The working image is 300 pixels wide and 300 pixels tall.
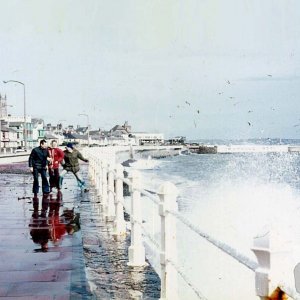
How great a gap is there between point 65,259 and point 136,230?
1.07m

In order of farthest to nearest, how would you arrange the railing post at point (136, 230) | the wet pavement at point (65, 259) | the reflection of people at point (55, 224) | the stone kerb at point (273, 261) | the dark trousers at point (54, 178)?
the dark trousers at point (54, 178)
the reflection of people at point (55, 224)
the railing post at point (136, 230)
the wet pavement at point (65, 259)
the stone kerb at point (273, 261)

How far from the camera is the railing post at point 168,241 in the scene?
6.07 m

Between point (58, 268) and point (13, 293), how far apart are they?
1.25m

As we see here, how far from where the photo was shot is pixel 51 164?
1961 cm

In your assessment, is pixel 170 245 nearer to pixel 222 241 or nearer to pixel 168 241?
pixel 168 241

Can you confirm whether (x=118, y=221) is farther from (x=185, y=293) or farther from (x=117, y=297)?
(x=117, y=297)

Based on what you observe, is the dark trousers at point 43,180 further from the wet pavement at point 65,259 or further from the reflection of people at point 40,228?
the wet pavement at point 65,259

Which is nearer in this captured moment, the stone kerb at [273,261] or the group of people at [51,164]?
the stone kerb at [273,261]

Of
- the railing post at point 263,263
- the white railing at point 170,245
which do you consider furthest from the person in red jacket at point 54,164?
the railing post at point 263,263

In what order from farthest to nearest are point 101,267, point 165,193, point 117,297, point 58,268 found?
point 101,267
point 58,268
point 117,297
point 165,193

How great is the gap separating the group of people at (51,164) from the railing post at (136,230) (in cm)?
989

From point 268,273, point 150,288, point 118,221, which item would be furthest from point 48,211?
point 268,273

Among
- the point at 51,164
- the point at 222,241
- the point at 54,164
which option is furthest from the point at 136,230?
the point at 51,164

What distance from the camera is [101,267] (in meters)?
8.16
